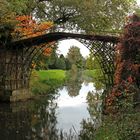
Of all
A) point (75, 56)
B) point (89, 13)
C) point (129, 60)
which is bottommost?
point (129, 60)

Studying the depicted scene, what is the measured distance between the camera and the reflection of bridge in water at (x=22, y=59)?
33031 millimetres

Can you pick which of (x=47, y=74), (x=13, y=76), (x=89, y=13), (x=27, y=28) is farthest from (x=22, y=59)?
(x=47, y=74)

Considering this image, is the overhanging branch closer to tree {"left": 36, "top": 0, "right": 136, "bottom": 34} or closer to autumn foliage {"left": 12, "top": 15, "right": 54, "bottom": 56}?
autumn foliage {"left": 12, "top": 15, "right": 54, "bottom": 56}

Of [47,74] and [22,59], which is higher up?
[22,59]

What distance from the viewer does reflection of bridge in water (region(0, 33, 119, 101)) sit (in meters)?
33.0

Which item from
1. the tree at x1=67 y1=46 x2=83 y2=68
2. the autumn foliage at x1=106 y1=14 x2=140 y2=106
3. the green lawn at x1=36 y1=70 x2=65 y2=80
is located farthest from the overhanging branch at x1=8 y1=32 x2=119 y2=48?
the tree at x1=67 y1=46 x2=83 y2=68

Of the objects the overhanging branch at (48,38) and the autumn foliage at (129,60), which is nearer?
the autumn foliage at (129,60)

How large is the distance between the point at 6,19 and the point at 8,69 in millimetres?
5056

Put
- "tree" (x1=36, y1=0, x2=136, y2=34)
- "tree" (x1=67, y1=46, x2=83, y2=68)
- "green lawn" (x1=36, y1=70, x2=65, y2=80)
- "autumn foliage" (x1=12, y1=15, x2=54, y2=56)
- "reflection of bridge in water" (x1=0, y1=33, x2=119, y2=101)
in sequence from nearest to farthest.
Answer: "reflection of bridge in water" (x1=0, y1=33, x2=119, y2=101)
"autumn foliage" (x1=12, y1=15, x2=54, y2=56)
"tree" (x1=36, y1=0, x2=136, y2=34)
"green lawn" (x1=36, y1=70, x2=65, y2=80)
"tree" (x1=67, y1=46, x2=83, y2=68)

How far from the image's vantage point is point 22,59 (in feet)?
129

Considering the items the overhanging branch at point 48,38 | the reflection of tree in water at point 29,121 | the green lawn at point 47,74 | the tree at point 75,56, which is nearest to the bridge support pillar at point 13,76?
the overhanging branch at point 48,38

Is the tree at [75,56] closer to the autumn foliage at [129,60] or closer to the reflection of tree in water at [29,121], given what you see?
the reflection of tree in water at [29,121]

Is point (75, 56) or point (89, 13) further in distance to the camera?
point (75, 56)

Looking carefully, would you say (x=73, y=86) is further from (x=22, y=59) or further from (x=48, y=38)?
(x=48, y=38)
